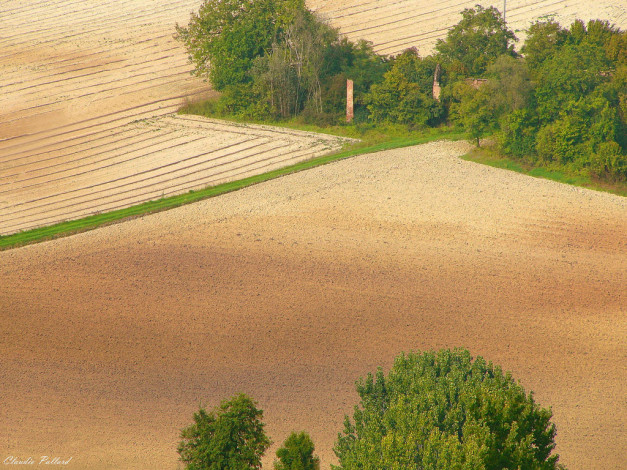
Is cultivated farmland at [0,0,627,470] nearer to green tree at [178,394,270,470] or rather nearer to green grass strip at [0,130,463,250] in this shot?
green grass strip at [0,130,463,250]

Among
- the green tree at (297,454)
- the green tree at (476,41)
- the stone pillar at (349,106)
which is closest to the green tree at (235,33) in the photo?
the stone pillar at (349,106)

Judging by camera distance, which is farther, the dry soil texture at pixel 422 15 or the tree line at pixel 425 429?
the dry soil texture at pixel 422 15

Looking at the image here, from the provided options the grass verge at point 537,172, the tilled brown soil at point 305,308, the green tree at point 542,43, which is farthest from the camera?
the green tree at point 542,43

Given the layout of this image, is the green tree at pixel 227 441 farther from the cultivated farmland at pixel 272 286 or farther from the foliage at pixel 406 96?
the foliage at pixel 406 96

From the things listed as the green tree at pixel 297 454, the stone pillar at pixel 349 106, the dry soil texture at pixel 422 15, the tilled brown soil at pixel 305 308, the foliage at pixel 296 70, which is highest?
the dry soil texture at pixel 422 15

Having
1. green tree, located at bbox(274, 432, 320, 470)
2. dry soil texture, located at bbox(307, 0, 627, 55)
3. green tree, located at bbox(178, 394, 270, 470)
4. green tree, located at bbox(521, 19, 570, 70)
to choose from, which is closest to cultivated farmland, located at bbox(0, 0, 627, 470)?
green tree, located at bbox(178, 394, 270, 470)

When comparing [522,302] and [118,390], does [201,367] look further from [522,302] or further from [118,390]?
[522,302]

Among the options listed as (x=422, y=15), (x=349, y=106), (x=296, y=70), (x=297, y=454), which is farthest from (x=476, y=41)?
(x=297, y=454)
